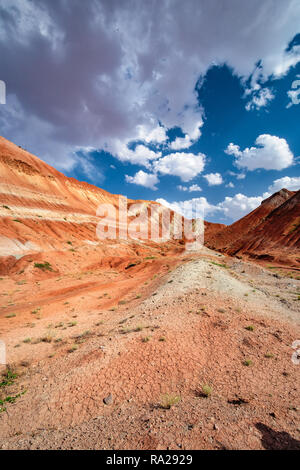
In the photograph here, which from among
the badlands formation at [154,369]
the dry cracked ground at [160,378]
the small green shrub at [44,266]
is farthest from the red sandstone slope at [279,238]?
the small green shrub at [44,266]

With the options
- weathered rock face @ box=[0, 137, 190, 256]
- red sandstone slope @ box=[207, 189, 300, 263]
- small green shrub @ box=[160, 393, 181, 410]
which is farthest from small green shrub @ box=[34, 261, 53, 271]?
red sandstone slope @ box=[207, 189, 300, 263]

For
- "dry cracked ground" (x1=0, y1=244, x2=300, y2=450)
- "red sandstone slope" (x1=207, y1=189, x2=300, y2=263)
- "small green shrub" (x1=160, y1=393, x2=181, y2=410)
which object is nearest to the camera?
"dry cracked ground" (x1=0, y1=244, x2=300, y2=450)

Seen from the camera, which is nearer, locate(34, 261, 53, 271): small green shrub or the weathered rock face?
locate(34, 261, 53, 271): small green shrub

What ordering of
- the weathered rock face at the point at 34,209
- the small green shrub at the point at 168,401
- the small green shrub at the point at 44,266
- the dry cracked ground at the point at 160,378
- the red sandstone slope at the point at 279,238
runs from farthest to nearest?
1. the red sandstone slope at the point at 279,238
2. the weathered rock face at the point at 34,209
3. the small green shrub at the point at 44,266
4. the small green shrub at the point at 168,401
5. the dry cracked ground at the point at 160,378

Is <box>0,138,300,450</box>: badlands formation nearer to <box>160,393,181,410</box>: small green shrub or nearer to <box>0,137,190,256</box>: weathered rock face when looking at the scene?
<box>160,393,181,410</box>: small green shrub

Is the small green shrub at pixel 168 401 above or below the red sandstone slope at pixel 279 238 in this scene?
below

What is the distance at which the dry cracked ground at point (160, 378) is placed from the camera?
A: 3547mm

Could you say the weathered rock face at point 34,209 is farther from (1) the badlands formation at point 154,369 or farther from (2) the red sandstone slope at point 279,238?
(2) the red sandstone slope at point 279,238

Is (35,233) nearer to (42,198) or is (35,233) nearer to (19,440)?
(42,198)

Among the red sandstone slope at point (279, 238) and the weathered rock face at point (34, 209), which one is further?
the red sandstone slope at point (279, 238)

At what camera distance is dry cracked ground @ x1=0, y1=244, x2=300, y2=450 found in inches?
140

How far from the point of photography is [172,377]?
204 inches
